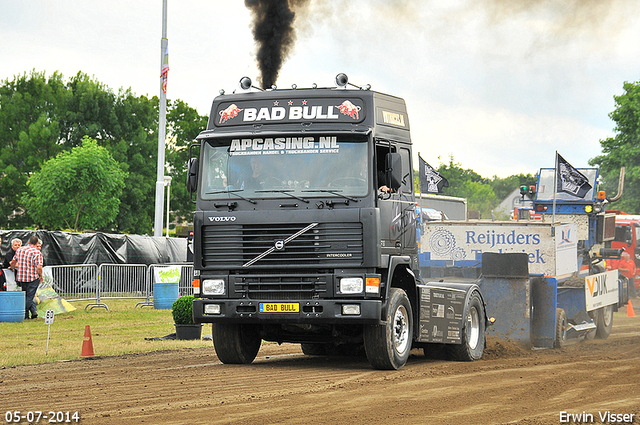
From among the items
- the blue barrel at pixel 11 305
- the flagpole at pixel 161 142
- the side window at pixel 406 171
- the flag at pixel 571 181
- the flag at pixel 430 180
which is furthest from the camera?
the flagpole at pixel 161 142

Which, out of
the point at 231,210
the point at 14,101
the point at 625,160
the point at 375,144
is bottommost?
the point at 231,210

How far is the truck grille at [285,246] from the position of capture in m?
10.3

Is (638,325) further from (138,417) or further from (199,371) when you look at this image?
(138,417)

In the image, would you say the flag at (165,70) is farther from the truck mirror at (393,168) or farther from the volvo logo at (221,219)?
the truck mirror at (393,168)

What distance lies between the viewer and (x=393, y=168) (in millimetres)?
10516

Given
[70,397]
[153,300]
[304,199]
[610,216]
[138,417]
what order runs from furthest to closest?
[153,300] → [610,216] → [304,199] → [70,397] → [138,417]

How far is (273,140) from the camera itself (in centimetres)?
1088

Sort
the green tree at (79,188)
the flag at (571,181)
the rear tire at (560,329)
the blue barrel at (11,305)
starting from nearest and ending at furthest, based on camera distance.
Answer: the rear tire at (560,329) < the flag at (571,181) < the blue barrel at (11,305) < the green tree at (79,188)

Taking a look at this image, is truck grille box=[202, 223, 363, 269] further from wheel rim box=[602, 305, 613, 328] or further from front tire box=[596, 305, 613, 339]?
wheel rim box=[602, 305, 613, 328]

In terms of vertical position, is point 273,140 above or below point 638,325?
above

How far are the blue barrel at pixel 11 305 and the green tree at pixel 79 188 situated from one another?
30.6 meters

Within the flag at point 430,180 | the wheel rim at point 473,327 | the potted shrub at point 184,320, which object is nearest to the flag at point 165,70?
the flag at point 430,180

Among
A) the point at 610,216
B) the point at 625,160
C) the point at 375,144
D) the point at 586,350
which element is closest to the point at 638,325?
the point at 610,216

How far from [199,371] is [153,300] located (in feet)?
46.1
